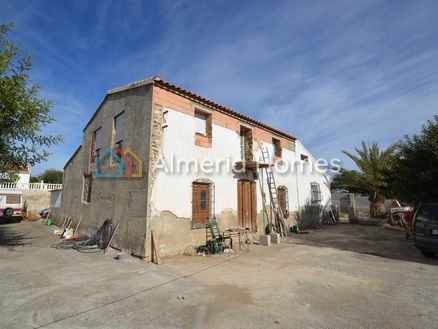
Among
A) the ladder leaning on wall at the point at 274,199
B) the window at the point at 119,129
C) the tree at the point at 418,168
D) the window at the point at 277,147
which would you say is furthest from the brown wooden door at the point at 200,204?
the tree at the point at 418,168

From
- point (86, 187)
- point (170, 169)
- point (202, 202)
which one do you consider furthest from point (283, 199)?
point (86, 187)

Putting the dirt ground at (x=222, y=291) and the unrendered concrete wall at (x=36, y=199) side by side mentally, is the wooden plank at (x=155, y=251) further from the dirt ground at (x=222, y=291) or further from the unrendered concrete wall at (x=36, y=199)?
the unrendered concrete wall at (x=36, y=199)

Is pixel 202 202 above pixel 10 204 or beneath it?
beneath

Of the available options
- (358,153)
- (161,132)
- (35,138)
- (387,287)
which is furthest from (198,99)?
(358,153)

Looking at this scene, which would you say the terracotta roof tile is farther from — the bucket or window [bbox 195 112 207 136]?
the bucket

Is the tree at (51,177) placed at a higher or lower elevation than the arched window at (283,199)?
higher

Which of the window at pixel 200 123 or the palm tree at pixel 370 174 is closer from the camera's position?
the window at pixel 200 123

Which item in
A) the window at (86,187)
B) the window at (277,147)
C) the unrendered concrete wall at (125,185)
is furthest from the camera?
the window at (277,147)

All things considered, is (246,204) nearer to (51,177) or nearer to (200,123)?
(200,123)

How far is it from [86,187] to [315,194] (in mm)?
13432

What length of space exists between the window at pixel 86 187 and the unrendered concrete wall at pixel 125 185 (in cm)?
27

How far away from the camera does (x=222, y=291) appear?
15.7 ft

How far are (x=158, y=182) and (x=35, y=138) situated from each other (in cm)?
493

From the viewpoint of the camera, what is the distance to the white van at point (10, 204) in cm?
1755
